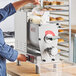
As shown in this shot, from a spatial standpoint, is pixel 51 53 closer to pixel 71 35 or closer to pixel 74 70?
pixel 74 70

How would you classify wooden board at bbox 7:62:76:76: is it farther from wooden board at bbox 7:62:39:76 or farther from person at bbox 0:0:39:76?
person at bbox 0:0:39:76

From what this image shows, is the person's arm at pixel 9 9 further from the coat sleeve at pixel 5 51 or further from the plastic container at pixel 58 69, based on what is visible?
the plastic container at pixel 58 69

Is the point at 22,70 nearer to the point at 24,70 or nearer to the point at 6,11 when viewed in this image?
the point at 24,70

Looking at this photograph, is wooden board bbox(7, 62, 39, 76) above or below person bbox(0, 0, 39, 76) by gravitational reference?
below

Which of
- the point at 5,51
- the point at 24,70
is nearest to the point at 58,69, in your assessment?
the point at 24,70

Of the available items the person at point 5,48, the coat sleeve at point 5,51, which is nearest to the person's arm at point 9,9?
the person at point 5,48

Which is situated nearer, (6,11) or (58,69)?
(6,11)

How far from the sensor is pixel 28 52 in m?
2.14

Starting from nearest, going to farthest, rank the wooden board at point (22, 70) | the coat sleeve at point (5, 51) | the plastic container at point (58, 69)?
1. the coat sleeve at point (5, 51)
2. the plastic container at point (58, 69)
3. the wooden board at point (22, 70)

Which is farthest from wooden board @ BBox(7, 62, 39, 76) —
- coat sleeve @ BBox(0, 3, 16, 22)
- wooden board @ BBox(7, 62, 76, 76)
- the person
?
coat sleeve @ BBox(0, 3, 16, 22)

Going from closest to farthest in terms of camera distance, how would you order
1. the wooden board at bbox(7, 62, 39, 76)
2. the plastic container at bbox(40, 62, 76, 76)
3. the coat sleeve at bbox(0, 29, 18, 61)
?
1. the coat sleeve at bbox(0, 29, 18, 61)
2. the plastic container at bbox(40, 62, 76, 76)
3. the wooden board at bbox(7, 62, 39, 76)

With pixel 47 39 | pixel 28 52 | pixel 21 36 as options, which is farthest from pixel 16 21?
pixel 47 39

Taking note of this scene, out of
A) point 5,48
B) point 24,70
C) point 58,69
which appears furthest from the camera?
point 24,70

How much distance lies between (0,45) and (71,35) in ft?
11.0
